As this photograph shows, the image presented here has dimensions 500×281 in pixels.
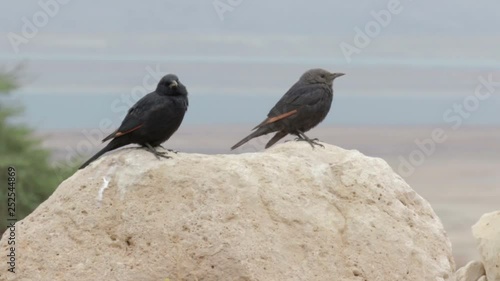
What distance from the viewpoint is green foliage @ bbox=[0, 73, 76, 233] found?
16.5 meters

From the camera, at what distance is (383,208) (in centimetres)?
852

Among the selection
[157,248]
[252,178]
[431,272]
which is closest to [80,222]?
[157,248]

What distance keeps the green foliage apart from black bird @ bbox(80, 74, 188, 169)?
828cm

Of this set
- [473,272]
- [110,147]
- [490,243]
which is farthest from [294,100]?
[473,272]

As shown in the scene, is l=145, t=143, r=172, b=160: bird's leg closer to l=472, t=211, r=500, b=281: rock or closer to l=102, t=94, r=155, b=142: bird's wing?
l=102, t=94, r=155, b=142: bird's wing

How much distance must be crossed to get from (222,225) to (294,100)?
2350 millimetres

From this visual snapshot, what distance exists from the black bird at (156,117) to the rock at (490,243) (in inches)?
164

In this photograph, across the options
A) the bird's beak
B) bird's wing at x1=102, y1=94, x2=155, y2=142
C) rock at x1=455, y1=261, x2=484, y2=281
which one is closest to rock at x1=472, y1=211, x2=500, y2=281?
rock at x1=455, y1=261, x2=484, y2=281

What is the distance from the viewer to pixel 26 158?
16.8m

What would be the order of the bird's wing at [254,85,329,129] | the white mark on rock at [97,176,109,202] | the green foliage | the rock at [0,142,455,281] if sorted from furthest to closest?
the green foliage < the bird's wing at [254,85,329,129] < the white mark on rock at [97,176,109,202] < the rock at [0,142,455,281]

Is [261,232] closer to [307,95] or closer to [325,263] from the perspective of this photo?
[325,263]

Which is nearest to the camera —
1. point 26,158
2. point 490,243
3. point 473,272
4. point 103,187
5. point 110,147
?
point 103,187

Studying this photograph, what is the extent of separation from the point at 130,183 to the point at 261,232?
1.27m

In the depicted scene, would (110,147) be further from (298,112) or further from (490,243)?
(490,243)
